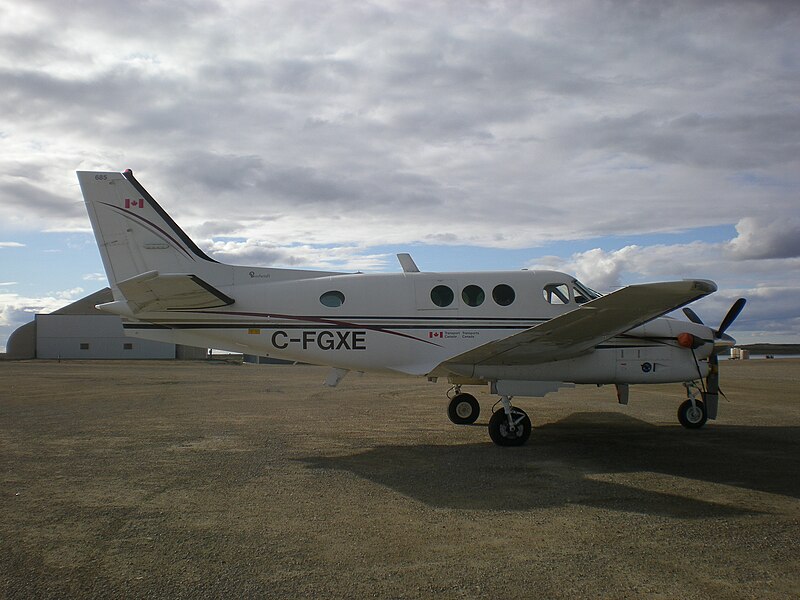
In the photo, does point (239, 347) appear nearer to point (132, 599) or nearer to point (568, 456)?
point (568, 456)

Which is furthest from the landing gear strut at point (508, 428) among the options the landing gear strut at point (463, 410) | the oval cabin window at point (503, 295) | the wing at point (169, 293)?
the wing at point (169, 293)

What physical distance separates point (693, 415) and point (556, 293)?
441 centimetres

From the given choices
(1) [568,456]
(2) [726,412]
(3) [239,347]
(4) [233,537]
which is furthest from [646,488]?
(2) [726,412]

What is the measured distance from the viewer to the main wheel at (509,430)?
11719 mm

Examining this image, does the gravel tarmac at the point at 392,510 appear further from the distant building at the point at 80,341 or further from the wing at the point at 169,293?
the distant building at the point at 80,341

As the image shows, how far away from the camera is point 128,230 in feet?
41.5

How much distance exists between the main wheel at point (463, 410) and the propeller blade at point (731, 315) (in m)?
5.50

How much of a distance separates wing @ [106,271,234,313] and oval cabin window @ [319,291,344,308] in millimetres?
1816

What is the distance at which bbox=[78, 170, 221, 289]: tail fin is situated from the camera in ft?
41.4

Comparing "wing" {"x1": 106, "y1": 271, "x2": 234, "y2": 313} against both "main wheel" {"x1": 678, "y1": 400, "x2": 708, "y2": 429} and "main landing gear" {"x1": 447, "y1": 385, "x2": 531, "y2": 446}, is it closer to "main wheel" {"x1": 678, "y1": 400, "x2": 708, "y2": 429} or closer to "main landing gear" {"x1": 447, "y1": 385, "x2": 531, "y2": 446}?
"main landing gear" {"x1": 447, "y1": 385, "x2": 531, "y2": 446}

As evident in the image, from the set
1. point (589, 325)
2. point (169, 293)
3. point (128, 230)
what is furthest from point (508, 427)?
point (128, 230)

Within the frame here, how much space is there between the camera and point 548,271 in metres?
13.3

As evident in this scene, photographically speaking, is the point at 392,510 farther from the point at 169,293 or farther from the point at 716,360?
the point at 716,360

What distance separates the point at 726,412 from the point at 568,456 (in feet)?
29.2
